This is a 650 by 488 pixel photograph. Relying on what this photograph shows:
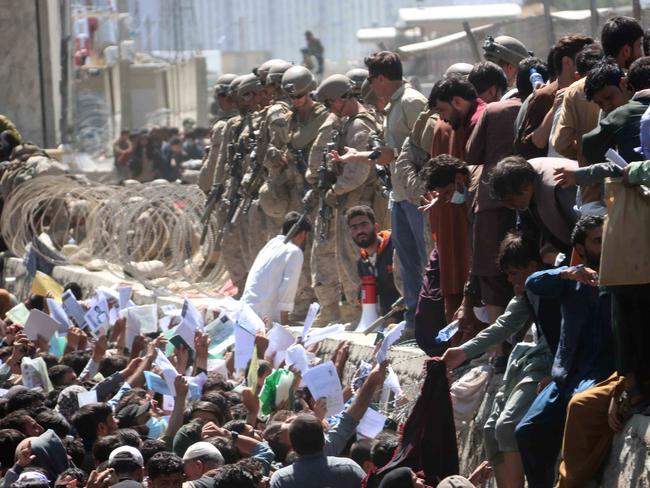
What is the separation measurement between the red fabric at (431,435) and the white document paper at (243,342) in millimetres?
2653

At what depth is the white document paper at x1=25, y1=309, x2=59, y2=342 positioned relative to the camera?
13.6 meters

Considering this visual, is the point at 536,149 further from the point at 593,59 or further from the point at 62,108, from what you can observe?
the point at 62,108

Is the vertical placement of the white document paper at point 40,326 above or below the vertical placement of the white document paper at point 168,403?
below

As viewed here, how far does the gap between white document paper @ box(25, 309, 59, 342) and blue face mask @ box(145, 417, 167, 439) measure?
11.2 feet

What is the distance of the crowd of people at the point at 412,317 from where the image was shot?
7.62 metres

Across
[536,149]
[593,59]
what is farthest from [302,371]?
[593,59]

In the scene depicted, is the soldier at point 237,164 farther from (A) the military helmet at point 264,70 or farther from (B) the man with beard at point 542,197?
(B) the man with beard at point 542,197

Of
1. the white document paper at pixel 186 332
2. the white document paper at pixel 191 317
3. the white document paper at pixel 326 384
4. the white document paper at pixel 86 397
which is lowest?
the white document paper at pixel 86 397

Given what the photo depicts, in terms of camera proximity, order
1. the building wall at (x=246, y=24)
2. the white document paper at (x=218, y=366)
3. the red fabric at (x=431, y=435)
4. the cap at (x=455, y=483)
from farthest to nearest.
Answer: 1. the building wall at (x=246, y=24)
2. the white document paper at (x=218, y=366)
3. the red fabric at (x=431, y=435)
4. the cap at (x=455, y=483)

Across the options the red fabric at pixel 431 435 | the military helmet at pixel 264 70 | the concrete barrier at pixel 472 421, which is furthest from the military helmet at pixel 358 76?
the red fabric at pixel 431 435

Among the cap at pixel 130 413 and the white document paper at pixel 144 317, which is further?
the white document paper at pixel 144 317

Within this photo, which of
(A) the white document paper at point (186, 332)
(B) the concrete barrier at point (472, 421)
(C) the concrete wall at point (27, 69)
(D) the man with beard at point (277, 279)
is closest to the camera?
(B) the concrete barrier at point (472, 421)

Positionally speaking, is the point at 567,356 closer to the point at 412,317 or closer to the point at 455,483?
the point at 455,483

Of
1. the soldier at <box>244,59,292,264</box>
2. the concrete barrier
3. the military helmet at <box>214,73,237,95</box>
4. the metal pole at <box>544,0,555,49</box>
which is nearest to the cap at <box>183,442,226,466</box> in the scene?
the concrete barrier
